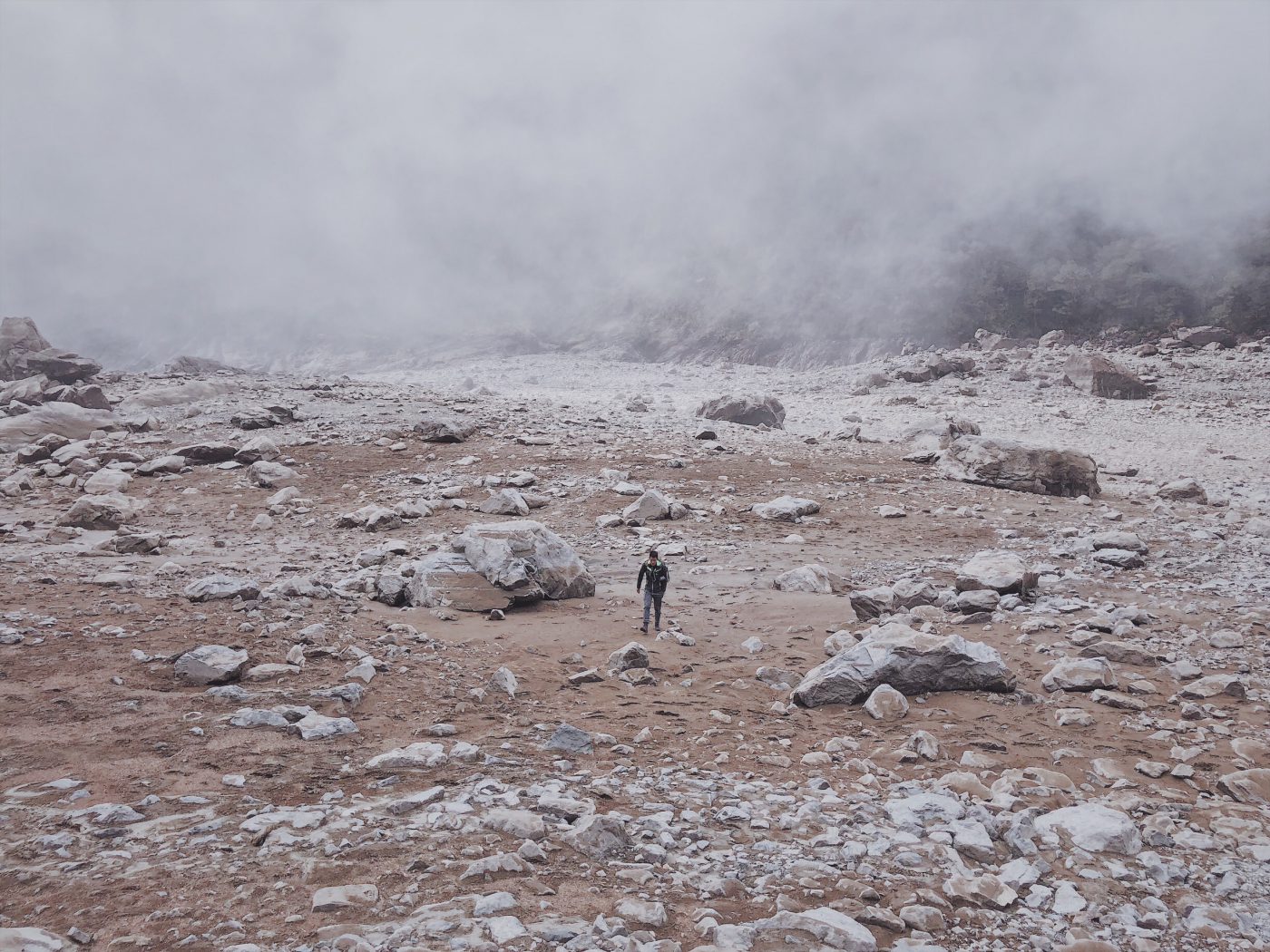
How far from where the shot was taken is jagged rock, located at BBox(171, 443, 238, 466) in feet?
52.8

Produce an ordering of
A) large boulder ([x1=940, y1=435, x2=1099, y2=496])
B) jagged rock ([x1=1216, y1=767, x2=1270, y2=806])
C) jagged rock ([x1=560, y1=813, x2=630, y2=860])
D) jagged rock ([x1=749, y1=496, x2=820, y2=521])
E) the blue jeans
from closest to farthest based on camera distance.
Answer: jagged rock ([x1=560, y1=813, x2=630, y2=860]), jagged rock ([x1=1216, y1=767, x2=1270, y2=806]), the blue jeans, jagged rock ([x1=749, y1=496, x2=820, y2=521]), large boulder ([x1=940, y1=435, x2=1099, y2=496])

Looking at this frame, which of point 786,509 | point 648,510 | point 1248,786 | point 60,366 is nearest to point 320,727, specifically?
point 1248,786

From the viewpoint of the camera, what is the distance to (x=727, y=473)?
15.9 meters

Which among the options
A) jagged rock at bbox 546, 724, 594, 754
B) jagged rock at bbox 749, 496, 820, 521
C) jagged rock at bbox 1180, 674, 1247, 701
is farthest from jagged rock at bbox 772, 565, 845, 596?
jagged rock at bbox 546, 724, 594, 754

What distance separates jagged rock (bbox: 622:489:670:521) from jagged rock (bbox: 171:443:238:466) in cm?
969

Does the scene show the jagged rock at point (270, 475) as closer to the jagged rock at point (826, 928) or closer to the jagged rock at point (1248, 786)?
the jagged rock at point (826, 928)

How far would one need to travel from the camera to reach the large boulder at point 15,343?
2627 centimetres

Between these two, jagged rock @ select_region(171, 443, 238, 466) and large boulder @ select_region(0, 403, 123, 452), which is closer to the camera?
jagged rock @ select_region(171, 443, 238, 466)

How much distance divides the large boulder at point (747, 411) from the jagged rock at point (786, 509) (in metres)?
9.24

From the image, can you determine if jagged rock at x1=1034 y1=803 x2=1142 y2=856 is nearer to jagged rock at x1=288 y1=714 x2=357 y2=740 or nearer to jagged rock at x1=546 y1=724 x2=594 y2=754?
jagged rock at x1=546 y1=724 x2=594 y2=754

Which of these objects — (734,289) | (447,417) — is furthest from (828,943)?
(734,289)

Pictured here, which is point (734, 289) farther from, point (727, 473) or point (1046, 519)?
point (1046, 519)

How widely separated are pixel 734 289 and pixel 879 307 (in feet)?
32.8

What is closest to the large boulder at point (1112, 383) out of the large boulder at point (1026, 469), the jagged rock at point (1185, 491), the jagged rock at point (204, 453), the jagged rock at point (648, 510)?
the large boulder at point (1026, 469)
